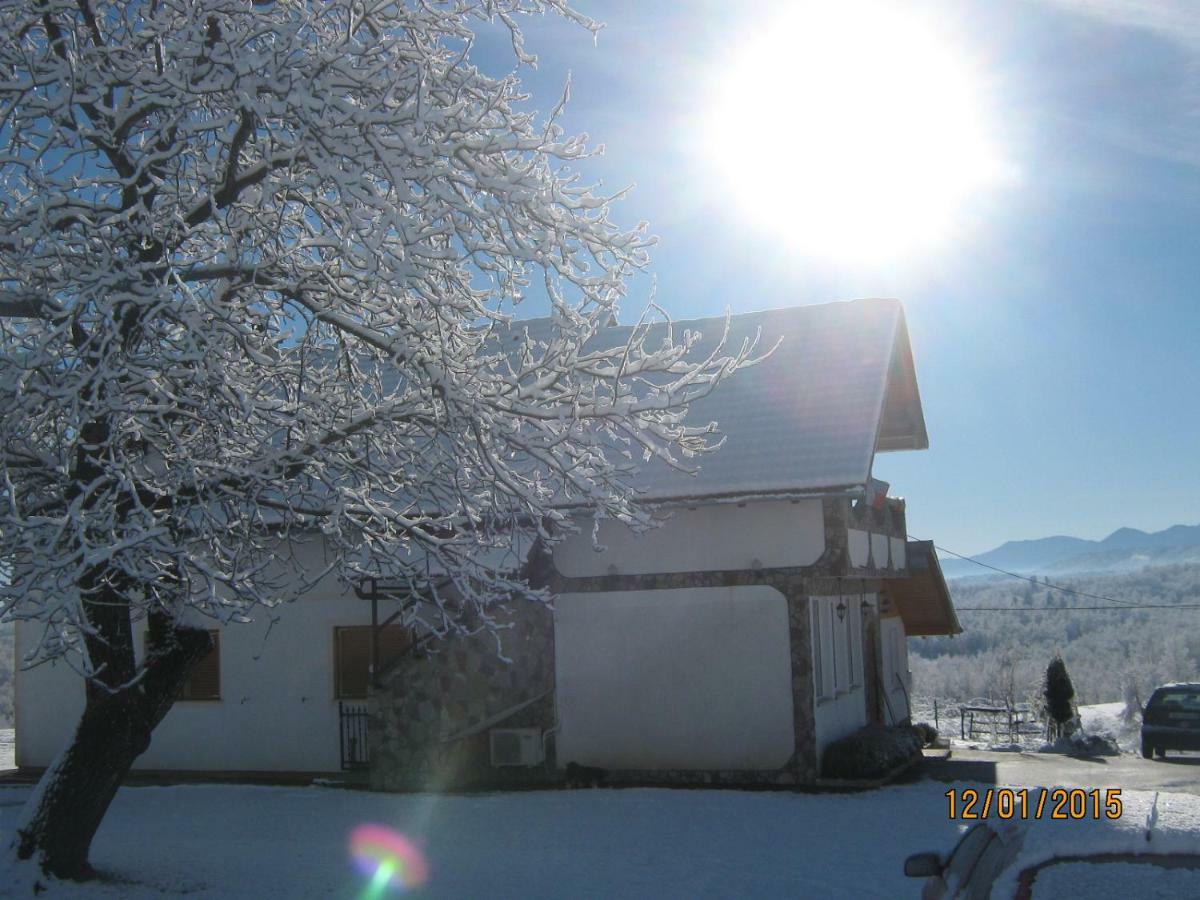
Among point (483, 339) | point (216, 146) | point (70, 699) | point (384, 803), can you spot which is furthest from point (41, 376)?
point (70, 699)

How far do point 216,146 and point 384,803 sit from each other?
287 inches

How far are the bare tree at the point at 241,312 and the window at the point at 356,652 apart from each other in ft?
20.2

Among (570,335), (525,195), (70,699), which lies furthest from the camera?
(70,699)

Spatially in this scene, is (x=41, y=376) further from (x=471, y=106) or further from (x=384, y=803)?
(x=384, y=803)

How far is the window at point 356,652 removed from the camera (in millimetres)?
14688

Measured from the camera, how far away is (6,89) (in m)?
6.48

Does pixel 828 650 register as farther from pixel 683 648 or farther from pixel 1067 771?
pixel 1067 771

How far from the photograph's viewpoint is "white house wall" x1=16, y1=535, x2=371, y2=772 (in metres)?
14.6

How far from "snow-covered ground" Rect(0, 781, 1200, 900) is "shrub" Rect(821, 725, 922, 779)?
0.50 m

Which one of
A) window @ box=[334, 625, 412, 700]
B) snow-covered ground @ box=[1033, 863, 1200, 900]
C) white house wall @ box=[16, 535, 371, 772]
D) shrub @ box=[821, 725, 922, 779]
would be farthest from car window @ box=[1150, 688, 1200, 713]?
white house wall @ box=[16, 535, 371, 772]

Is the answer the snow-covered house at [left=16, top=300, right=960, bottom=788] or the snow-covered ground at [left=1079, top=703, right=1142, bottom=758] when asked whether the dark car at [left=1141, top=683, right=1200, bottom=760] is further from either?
the snow-covered ground at [left=1079, top=703, right=1142, bottom=758]

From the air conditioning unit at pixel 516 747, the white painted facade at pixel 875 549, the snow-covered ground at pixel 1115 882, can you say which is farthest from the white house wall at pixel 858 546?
the snow-covered ground at pixel 1115 882

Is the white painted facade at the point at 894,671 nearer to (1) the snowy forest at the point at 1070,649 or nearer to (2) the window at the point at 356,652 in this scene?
(2) the window at the point at 356,652

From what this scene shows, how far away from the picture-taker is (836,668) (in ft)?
50.5
